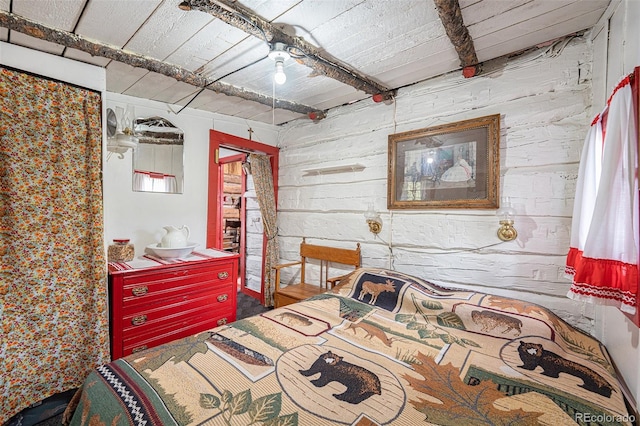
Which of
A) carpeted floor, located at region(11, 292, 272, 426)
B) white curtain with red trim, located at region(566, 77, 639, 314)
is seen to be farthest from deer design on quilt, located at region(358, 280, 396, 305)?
carpeted floor, located at region(11, 292, 272, 426)

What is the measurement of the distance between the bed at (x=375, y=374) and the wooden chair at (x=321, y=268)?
1.02m

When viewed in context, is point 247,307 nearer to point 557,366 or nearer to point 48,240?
point 48,240

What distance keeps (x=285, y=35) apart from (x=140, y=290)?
221 centimetres

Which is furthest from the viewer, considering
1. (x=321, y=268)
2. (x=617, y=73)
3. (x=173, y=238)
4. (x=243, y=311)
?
(x=243, y=311)

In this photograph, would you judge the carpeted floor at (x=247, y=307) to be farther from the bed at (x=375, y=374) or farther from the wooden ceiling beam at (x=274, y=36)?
the wooden ceiling beam at (x=274, y=36)

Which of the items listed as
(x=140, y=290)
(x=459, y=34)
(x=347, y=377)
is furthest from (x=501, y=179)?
(x=140, y=290)

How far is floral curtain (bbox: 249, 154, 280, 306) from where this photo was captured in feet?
12.0

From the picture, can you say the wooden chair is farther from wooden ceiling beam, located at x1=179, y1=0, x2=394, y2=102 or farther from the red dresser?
wooden ceiling beam, located at x1=179, y1=0, x2=394, y2=102

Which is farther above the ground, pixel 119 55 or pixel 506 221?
pixel 119 55

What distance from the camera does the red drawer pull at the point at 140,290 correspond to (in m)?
2.18

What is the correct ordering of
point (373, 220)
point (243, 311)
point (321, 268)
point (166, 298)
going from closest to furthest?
point (166, 298)
point (373, 220)
point (321, 268)
point (243, 311)

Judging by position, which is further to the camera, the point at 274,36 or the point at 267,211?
the point at 267,211

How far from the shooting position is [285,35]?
171 centimetres

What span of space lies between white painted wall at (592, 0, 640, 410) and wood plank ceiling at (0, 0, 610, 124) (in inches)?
5.5
